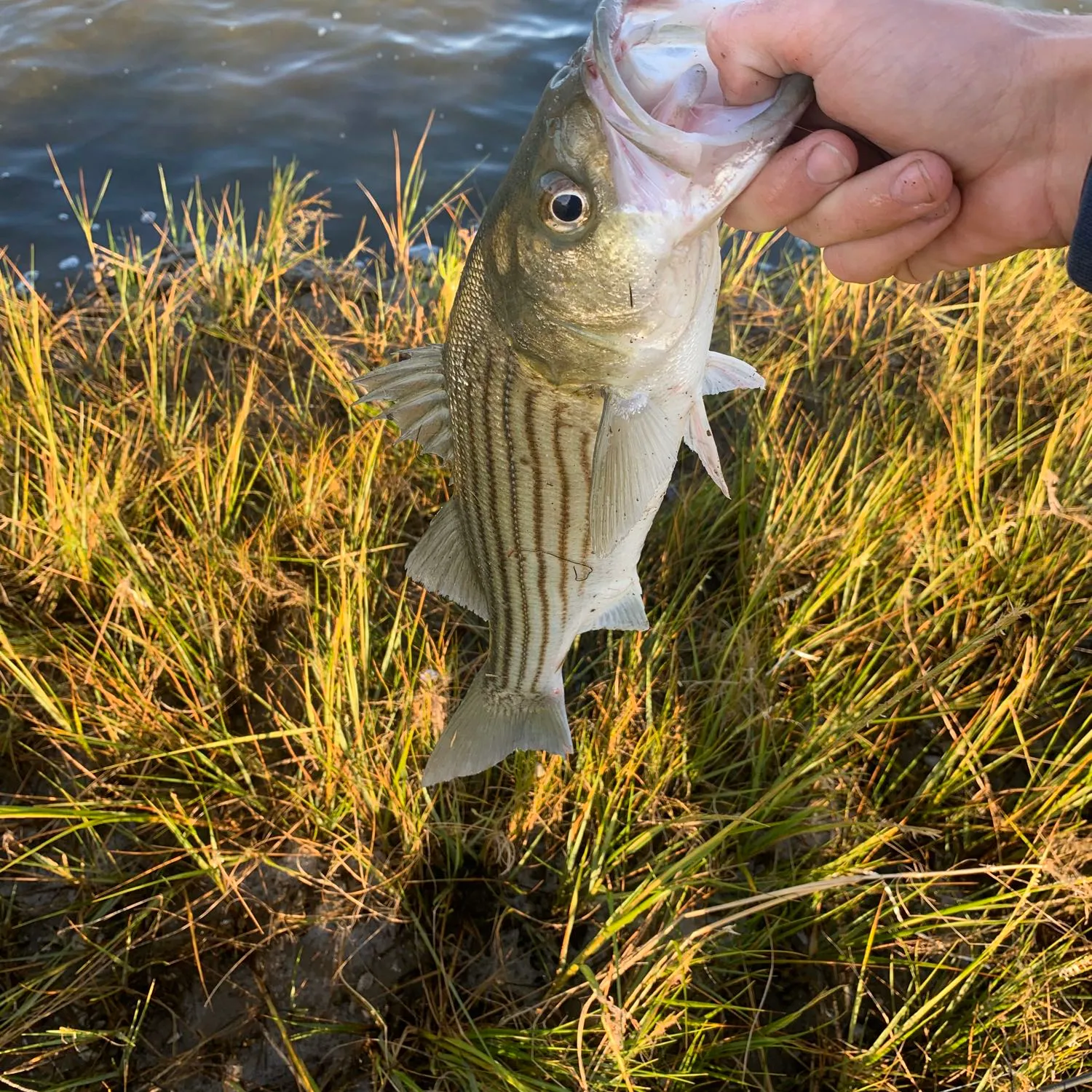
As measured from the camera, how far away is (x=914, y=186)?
6.09 feet

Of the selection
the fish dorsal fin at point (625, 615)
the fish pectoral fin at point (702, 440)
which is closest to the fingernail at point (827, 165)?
the fish pectoral fin at point (702, 440)

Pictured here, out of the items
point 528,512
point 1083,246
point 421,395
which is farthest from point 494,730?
point 1083,246

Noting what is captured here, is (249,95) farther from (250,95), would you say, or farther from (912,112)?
(912,112)

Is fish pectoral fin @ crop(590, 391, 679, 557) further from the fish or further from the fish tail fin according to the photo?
the fish tail fin

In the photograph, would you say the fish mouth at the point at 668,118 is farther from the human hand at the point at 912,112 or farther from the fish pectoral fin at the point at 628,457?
the fish pectoral fin at the point at 628,457

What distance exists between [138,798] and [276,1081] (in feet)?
3.16

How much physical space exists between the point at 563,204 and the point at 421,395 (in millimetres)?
679

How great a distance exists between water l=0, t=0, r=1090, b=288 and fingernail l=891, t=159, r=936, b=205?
581 centimetres

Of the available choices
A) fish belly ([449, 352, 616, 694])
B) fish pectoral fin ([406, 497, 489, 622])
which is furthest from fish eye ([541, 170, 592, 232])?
fish pectoral fin ([406, 497, 489, 622])

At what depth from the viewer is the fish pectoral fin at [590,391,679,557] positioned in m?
1.85

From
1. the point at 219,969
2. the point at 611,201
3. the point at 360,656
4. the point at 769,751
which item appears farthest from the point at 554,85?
the point at 219,969

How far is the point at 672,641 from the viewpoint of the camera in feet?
10.0

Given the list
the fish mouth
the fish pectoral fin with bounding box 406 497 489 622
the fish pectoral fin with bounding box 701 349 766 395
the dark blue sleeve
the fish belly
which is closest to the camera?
the fish mouth

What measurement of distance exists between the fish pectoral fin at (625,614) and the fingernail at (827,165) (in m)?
1.16
